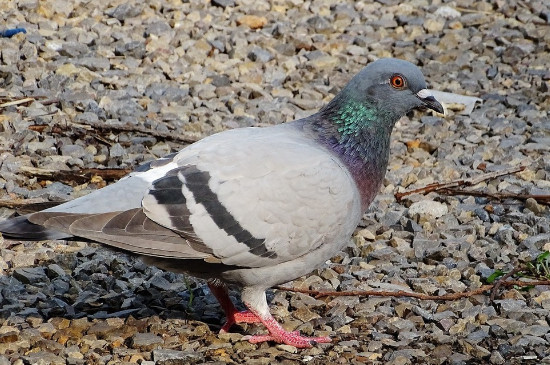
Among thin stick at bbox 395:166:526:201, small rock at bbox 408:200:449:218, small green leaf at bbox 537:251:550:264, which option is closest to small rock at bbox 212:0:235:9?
thin stick at bbox 395:166:526:201

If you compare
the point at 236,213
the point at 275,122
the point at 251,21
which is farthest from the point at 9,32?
the point at 236,213

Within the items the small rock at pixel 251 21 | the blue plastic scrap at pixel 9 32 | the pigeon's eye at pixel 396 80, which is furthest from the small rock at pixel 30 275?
the small rock at pixel 251 21

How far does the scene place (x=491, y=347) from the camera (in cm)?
495

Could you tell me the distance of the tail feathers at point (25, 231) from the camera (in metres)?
4.45

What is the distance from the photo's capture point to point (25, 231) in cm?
448

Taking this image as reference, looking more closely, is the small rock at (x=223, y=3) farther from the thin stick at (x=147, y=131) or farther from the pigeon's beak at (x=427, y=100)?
the pigeon's beak at (x=427, y=100)

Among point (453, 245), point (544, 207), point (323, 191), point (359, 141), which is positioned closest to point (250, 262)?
point (323, 191)

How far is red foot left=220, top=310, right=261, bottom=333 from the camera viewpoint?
5141 mm

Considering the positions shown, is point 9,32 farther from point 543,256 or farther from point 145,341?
point 543,256

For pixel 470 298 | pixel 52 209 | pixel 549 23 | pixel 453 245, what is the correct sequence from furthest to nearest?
pixel 549 23
pixel 453 245
pixel 470 298
pixel 52 209

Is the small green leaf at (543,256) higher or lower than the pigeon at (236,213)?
lower

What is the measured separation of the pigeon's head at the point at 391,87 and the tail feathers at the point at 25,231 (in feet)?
5.75

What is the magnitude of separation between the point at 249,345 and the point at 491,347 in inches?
49.4

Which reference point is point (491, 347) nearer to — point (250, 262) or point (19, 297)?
point (250, 262)
